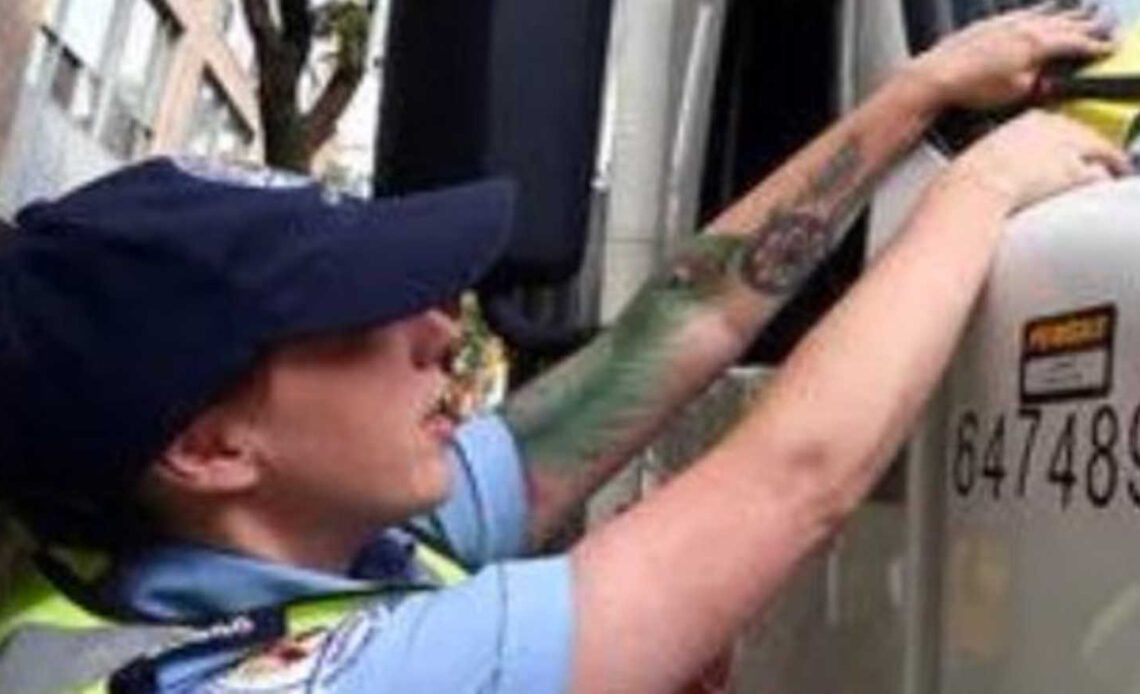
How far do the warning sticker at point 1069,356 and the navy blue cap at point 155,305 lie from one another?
395 millimetres

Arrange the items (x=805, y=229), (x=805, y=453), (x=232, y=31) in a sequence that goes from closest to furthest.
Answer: (x=805, y=453), (x=805, y=229), (x=232, y=31)

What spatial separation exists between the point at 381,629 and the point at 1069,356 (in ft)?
1.51

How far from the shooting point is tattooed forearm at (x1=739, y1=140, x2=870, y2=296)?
6.59ft

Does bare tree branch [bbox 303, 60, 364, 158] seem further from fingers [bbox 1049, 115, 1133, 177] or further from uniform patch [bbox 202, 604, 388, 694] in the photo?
uniform patch [bbox 202, 604, 388, 694]

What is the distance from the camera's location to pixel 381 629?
5.10 feet

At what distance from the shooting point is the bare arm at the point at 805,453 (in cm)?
157

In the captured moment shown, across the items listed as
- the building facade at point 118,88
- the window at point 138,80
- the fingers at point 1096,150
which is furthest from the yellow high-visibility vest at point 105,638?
the window at point 138,80

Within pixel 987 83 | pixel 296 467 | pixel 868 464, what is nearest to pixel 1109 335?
pixel 868 464

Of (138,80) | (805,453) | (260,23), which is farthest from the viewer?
(138,80)

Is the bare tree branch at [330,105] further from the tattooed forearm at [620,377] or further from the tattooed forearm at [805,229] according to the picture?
the tattooed forearm at [805,229]

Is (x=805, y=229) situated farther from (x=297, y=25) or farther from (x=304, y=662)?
(x=297, y=25)

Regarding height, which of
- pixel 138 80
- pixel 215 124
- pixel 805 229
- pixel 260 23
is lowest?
pixel 215 124

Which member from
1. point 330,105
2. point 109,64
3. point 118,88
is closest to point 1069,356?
point 330,105

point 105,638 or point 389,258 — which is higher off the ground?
point 389,258
